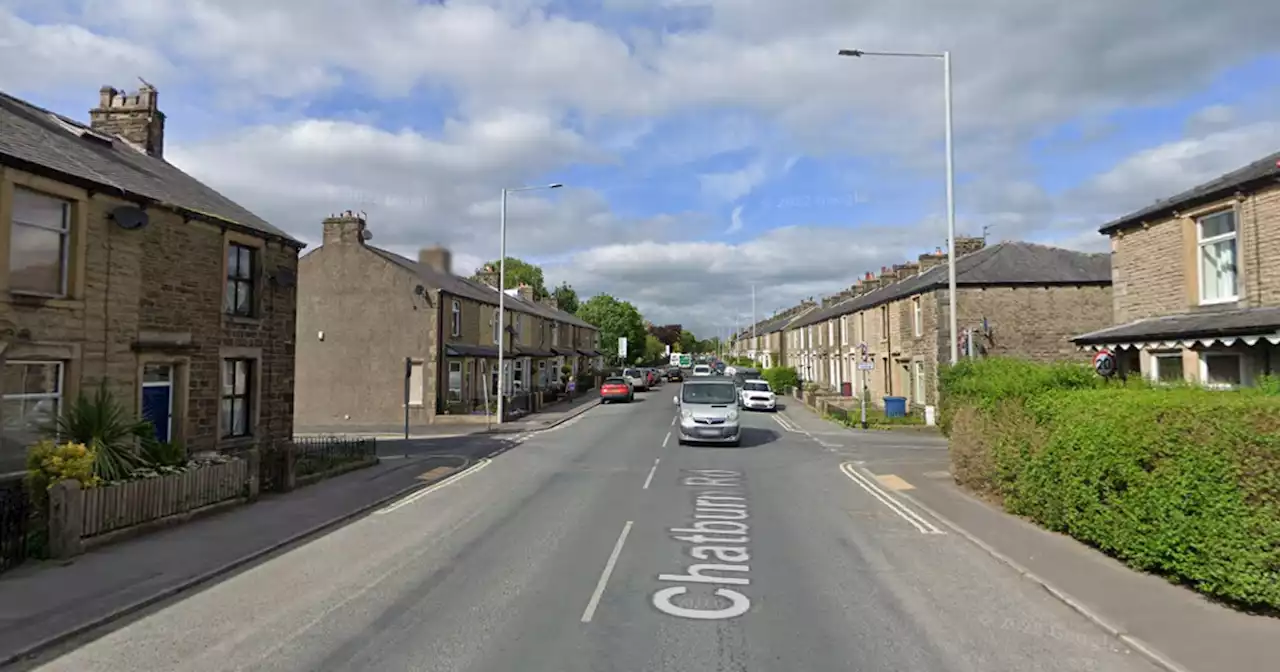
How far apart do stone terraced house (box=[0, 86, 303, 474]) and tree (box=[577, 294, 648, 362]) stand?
69921 mm

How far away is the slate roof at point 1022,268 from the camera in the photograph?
90.6 feet

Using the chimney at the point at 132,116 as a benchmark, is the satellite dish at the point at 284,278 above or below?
below

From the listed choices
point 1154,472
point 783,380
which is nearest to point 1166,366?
point 1154,472

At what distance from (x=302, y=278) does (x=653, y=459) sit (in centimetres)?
2115

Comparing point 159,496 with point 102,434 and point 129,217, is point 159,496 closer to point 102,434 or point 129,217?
point 102,434

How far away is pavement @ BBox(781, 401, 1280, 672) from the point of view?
6.04 meters

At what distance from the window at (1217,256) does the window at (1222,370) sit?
1.08 m

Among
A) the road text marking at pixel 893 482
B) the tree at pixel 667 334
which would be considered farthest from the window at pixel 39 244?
the tree at pixel 667 334

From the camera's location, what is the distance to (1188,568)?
743 centimetres

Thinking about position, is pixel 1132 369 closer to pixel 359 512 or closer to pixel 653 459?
pixel 653 459

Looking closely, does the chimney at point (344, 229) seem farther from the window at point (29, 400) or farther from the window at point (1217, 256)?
the window at point (1217, 256)

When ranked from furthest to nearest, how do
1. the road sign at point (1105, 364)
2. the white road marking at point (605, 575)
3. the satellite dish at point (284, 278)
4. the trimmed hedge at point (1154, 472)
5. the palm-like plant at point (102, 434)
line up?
the satellite dish at point (284, 278), the road sign at point (1105, 364), the palm-like plant at point (102, 434), the white road marking at point (605, 575), the trimmed hedge at point (1154, 472)

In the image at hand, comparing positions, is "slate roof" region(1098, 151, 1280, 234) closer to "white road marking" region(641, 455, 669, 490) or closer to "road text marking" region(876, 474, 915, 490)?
"road text marking" region(876, 474, 915, 490)

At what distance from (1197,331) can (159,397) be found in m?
18.6
